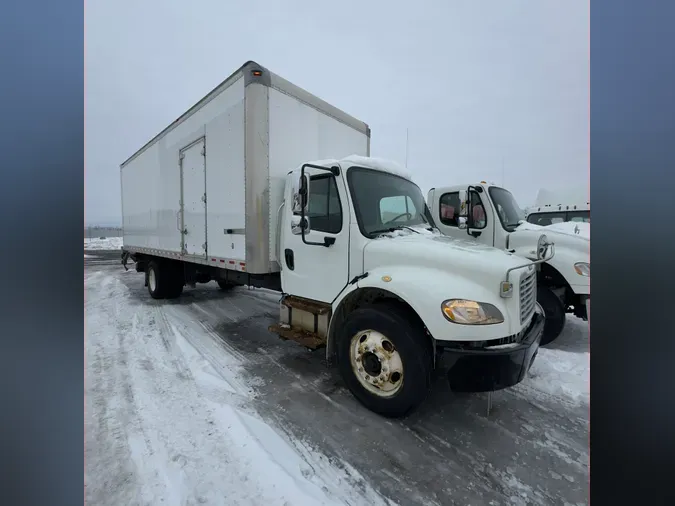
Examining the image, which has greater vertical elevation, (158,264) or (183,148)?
(183,148)

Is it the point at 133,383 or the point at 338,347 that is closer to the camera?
the point at 338,347

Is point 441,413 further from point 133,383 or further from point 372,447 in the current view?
point 133,383

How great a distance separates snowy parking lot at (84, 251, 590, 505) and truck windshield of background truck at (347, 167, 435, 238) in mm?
1750

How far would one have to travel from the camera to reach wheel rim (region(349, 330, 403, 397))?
2.80 meters

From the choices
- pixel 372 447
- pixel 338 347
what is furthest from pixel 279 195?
pixel 372 447

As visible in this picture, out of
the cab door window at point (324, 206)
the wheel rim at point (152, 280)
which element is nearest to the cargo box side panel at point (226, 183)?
the cab door window at point (324, 206)

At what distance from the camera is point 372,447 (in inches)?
97.8

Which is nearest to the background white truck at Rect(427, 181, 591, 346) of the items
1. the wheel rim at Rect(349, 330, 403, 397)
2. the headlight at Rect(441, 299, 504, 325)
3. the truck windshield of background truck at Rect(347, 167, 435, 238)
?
the truck windshield of background truck at Rect(347, 167, 435, 238)

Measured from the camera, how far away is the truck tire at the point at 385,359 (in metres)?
2.60

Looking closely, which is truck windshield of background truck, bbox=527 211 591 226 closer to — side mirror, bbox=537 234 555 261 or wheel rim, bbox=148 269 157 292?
side mirror, bbox=537 234 555 261

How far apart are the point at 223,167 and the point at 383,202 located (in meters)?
2.59

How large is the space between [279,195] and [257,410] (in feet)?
8.97

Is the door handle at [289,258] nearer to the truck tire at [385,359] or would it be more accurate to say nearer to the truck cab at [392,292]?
the truck cab at [392,292]

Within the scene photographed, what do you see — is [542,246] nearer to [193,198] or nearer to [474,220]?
[474,220]
